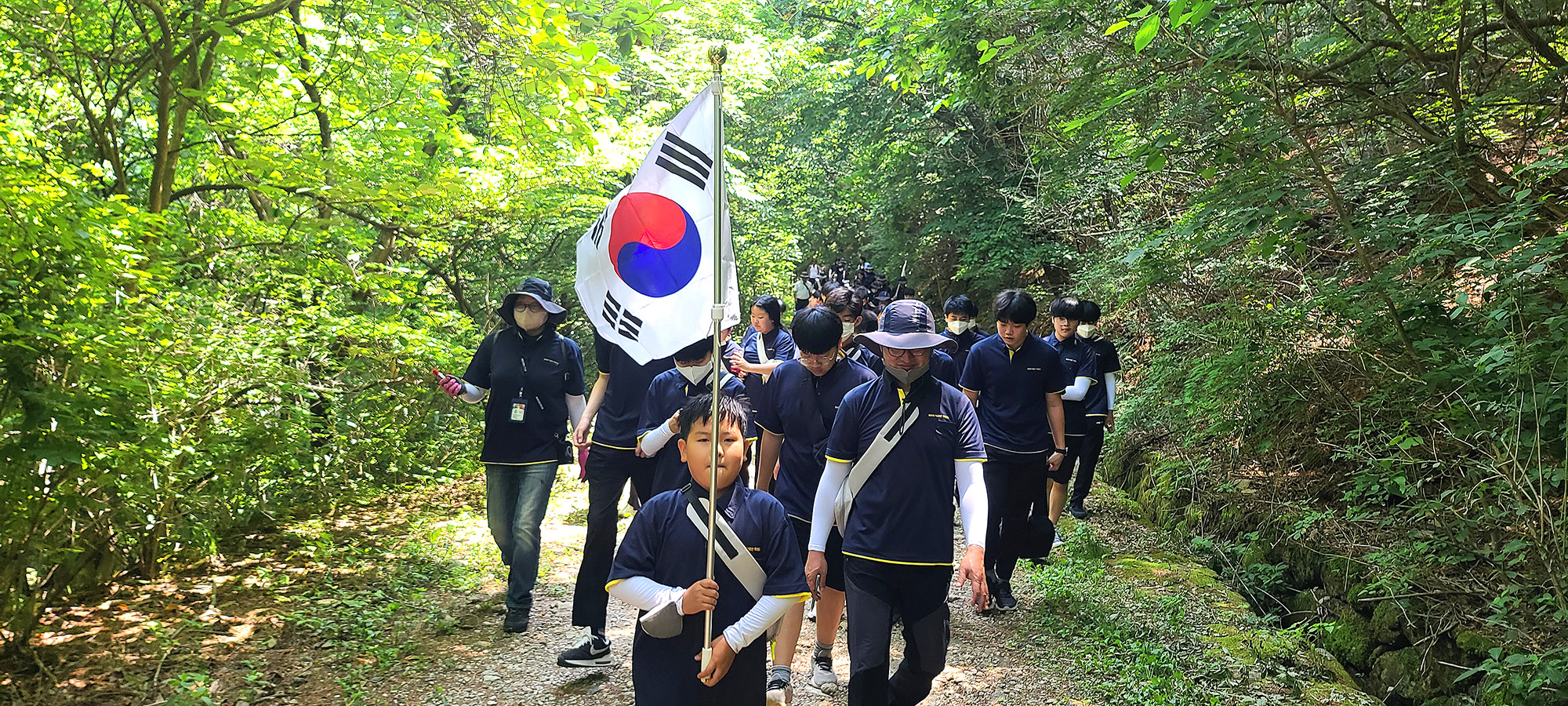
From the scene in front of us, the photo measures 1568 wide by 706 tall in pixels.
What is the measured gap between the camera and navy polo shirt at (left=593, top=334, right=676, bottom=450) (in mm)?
5547

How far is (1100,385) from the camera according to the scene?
27.9 ft

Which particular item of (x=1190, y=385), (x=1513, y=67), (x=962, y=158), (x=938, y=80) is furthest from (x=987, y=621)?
(x=962, y=158)

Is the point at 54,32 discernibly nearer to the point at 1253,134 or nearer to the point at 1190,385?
the point at 1253,134

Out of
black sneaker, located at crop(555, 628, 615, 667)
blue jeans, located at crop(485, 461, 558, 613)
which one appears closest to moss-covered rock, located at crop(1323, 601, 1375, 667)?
black sneaker, located at crop(555, 628, 615, 667)

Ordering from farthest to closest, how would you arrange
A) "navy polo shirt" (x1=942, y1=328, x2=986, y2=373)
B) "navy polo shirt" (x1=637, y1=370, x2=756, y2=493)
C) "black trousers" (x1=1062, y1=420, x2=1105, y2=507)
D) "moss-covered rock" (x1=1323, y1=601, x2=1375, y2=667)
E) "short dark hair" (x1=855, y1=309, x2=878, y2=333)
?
"navy polo shirt" (x1=942, y1=328, x2=986, y2=373)
"black trousers" (x1=1062, y1=420, x2=1105, y2=507)
"short dark hair" (x1=855, y1=309, x2=878, y2=333)
"moss-covered rock" (x1=1323, y1=601, x2=1375, y2=667)
"navy polo shirt" (x1=637, y1=370, x2=756, y2=493)

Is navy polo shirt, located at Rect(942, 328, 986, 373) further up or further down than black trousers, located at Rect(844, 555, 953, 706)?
further up

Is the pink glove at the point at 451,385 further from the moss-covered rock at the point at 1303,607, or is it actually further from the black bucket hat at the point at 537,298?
the moss-covered rock at the point at 1303,607

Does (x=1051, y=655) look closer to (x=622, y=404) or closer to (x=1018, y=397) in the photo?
(x=1018, y=397)

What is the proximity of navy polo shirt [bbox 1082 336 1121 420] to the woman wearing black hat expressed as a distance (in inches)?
186

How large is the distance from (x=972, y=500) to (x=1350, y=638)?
12.0 feet

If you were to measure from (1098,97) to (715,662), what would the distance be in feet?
15.4

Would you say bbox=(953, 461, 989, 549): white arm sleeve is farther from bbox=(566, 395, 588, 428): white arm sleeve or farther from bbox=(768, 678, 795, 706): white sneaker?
bbox=(566, 395, 588, 428): white arm sleeve

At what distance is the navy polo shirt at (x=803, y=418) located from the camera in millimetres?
5234

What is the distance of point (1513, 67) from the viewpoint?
17.7 feet
